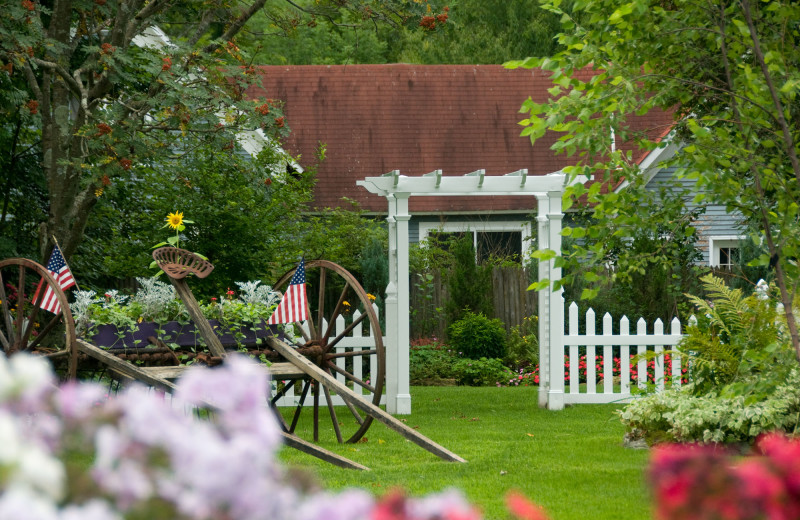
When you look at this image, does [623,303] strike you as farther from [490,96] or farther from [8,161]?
[8,161]

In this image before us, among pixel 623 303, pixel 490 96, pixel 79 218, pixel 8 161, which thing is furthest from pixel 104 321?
pixel 490 96

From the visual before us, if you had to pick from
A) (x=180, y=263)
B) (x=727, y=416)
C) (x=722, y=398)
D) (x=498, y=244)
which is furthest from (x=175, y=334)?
(x=498, y=244)

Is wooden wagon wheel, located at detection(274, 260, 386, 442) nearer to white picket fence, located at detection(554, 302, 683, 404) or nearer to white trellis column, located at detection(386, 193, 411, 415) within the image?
white trellis column, located at detection(386, 193, 411, 415)

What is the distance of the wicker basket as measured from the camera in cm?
641

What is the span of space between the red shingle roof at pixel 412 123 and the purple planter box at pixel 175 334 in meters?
9.85

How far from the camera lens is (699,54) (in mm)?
4758

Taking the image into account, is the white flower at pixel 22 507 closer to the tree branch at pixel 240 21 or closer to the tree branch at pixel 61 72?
the tree branch at pixel 61 72

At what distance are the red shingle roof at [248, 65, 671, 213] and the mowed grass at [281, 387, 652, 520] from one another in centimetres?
799

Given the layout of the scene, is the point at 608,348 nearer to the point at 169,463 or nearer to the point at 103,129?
the point at 103,129

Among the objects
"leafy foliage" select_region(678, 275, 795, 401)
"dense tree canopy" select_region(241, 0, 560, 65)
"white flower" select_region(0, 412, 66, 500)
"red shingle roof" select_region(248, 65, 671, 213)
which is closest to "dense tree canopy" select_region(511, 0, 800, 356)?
"leafy foliage" select_region(678, 275, 795, 401)

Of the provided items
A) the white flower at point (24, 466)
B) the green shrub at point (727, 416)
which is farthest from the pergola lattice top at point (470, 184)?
the white flower at point (24, 466)

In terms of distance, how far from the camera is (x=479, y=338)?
1280 cm

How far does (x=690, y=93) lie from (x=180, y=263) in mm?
3845

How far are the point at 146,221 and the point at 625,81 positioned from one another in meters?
7.92
